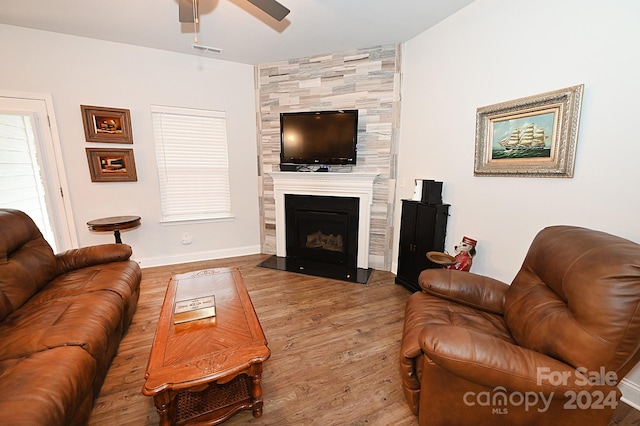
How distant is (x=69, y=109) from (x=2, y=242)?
6.62ft

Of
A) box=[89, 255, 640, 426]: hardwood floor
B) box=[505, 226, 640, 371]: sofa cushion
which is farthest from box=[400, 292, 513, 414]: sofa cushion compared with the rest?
box=[89, 255, 640, 426]: hardwood floor

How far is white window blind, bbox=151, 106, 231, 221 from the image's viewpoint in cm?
343

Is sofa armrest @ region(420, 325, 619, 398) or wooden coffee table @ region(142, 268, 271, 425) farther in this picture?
wooden coffee table @ region(142, 268, 271, 425)

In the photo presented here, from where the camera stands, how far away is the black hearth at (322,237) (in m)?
3.42

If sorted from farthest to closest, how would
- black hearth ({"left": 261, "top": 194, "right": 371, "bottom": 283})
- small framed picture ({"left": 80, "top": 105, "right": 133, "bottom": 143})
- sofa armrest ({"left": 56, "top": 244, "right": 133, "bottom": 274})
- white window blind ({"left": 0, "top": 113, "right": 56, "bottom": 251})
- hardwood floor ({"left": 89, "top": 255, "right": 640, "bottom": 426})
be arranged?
black hearth ({"left": 261, "top": 194, "right": 371, "bottom": 283}), small framed picture ({"left": 80, "top": 105, "right": 133, "bottom": 143}), white window blind ({"left": 0, "top": 113, "right": 56, "bottom": 251}), sofa armrest ({"left": 56, "top": 244, "right": 133, "bottom": 274}), hardwood floor ({"left": 89, "top": 255, "right": 640, "bottom": 426})

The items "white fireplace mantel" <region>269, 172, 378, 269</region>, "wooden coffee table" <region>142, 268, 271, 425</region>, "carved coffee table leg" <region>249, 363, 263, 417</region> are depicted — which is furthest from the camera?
"white fireplace mantel" <region>269, 172, 378, 269</region>

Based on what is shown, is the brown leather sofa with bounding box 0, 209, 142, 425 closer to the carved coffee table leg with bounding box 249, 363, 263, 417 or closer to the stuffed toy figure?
the carved coffee table leg with bounding box 249, 363, 263, 417

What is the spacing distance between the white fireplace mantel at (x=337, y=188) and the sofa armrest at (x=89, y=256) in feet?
6.36

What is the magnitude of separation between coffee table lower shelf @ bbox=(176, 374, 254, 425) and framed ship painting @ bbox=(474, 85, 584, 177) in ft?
8.22

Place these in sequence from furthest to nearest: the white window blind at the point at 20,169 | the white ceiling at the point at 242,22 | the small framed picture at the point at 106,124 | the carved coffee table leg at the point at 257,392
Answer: the small framed picture at the point at 106,124 → the white window blind at the point at 20,169 → the white ceiling at the point at 242,22 → the carved coffee table leg at the point at 257,392

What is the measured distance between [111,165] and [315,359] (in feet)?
11.1

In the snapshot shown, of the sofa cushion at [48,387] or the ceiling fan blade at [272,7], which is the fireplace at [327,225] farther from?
the sofa cushion at [48,387]

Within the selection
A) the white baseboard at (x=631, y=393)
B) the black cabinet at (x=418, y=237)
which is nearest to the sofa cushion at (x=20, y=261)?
the black cabinet at (x=418, y=237)

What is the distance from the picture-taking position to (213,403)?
56.4 inches
